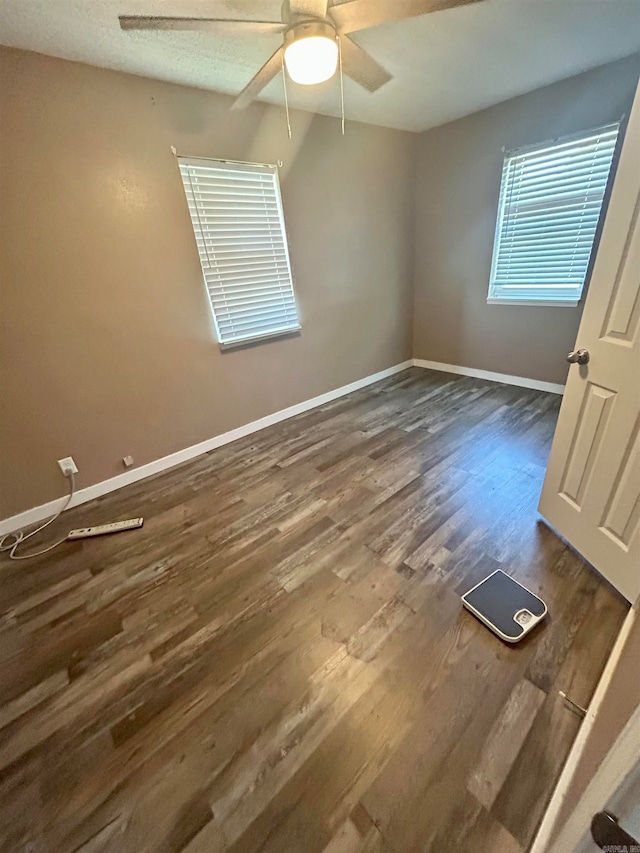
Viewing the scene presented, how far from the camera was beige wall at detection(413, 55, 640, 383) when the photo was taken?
8.50 feet

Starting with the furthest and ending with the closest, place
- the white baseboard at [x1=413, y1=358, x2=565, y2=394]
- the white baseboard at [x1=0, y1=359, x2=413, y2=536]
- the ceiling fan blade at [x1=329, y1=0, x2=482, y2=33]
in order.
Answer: the white baseboard at [x1=413, y1=358, x2=565, y2=394]
the white baseboard at [x1=0, y1=359, x2=413, y2=536]
the ceiling fan blade at [x1=329, y1=0, x2=482, y2=33]

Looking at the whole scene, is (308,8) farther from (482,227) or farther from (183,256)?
(482,227)

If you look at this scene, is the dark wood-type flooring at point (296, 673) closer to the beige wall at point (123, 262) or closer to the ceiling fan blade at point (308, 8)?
the beige wall at point (123, 262)

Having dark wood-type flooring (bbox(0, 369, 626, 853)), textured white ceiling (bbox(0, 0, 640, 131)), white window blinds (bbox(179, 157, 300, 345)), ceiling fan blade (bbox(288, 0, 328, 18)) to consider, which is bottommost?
dark wood-type flooring (bbox(0, 369, 626, 853))

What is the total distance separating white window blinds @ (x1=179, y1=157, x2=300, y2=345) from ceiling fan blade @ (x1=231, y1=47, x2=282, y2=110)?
2.06ft

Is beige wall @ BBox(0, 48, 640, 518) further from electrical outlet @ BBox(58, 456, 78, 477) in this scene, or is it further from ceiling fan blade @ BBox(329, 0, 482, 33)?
ceiling fan blade @ BBox(329, 0, 482, 33)

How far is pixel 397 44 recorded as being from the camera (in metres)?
1.90

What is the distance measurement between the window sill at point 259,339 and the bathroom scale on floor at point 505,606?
2334 mm

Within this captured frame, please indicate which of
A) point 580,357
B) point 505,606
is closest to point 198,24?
point 580,357

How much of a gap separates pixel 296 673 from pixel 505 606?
91 centimetres

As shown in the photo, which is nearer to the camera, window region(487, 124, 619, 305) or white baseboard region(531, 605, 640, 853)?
white baseboard region(531, 605, 640, 853)

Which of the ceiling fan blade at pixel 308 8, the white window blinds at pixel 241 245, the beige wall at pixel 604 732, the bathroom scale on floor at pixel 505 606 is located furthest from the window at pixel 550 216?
the beige wall at pixel 604 732

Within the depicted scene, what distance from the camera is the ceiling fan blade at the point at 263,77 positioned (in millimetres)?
1507

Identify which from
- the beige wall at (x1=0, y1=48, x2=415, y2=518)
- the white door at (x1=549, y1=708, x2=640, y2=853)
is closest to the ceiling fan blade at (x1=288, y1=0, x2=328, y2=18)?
the beige wall at (x1=0, y1=48, x2=415, y2=518)
